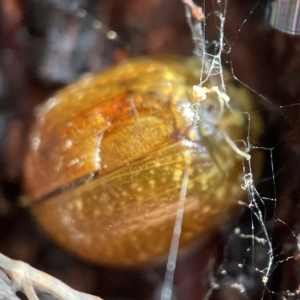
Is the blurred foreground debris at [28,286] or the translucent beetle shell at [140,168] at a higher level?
the translucent beetle shell at [140,168]

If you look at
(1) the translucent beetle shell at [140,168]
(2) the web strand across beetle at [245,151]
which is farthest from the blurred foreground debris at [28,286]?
(2) the web strand across beetle at [245,151]

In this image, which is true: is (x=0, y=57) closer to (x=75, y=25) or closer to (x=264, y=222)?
(x=75, y=25)

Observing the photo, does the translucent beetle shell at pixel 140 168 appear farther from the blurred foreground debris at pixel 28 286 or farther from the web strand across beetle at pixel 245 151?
the blurred foreground debris at pixel 28 286

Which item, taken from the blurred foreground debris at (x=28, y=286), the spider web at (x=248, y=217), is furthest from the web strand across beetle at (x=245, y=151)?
the blurred foreground debris at (x=28, y=286)

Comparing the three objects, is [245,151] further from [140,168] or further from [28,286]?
[28,286]

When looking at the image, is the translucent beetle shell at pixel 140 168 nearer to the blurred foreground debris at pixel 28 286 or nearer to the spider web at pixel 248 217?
the spider web at pixel 248 217

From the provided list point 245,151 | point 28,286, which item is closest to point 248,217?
point 245,151

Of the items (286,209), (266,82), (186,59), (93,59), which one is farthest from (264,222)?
(93,59)
